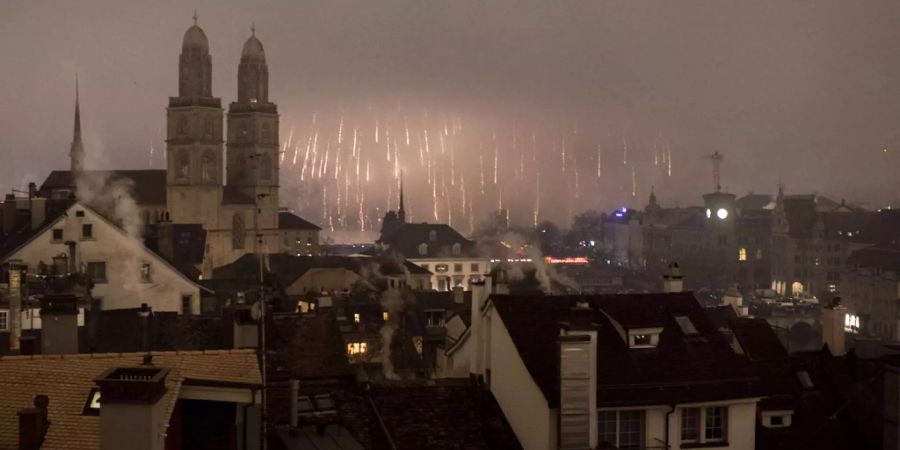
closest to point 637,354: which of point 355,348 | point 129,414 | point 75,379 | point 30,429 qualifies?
point 75,379

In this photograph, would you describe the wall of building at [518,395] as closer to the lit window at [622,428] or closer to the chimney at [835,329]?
the lit window at [622,428]

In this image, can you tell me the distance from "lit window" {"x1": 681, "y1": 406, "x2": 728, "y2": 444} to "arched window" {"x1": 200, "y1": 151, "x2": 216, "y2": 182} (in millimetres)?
129758

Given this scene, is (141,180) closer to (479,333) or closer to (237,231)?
(237,231)

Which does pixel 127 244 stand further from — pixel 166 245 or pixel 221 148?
pixel 221 148

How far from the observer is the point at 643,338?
2473 cm

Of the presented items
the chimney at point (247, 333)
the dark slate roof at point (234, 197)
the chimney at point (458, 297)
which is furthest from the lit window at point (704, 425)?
the dark slate roof at point (234, 197)

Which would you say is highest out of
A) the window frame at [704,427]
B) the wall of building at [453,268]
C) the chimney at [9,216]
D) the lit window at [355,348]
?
the chimney at [9,216]

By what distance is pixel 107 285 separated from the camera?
5338 cm

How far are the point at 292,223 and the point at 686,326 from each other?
142150mm

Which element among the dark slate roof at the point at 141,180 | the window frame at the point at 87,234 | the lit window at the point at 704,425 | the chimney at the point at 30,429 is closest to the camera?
the chimney at the point at 30,429

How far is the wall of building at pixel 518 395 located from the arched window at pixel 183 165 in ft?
417

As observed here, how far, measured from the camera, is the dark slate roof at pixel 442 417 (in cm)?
2338

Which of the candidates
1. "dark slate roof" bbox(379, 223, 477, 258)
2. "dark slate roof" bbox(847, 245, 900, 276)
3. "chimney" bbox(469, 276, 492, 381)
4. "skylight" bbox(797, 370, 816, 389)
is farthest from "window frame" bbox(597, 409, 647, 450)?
"dark slate roof" bbox(379, 223, 477, 258)

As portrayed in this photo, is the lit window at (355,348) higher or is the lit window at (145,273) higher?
the lit window at (145,273)
